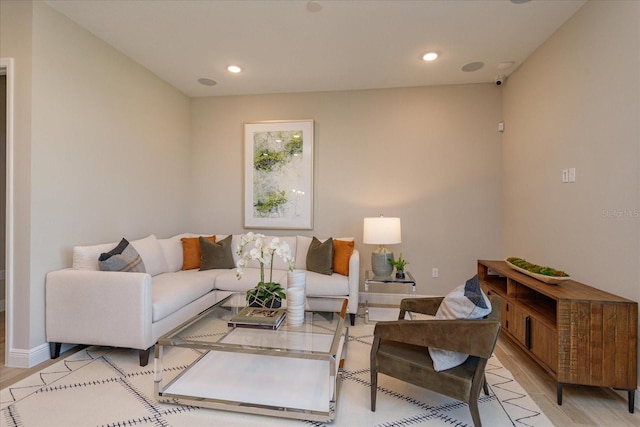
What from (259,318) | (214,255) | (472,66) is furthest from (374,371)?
(472,66)

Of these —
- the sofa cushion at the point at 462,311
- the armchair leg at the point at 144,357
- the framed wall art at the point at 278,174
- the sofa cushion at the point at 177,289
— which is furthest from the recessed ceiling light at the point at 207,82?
the sofa cushion at the point at 462,311

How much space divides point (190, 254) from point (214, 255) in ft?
0.99

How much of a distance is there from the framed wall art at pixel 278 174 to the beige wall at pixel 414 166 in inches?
4.9

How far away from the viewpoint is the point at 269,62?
3.43 meters

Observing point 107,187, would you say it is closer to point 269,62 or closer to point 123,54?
point 123,54

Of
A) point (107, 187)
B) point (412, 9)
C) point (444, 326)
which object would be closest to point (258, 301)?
point (444, 326)

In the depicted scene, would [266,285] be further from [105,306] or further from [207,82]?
[207,82]

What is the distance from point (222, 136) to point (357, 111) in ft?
6.33

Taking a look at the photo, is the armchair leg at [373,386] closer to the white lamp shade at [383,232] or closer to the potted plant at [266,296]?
the potted plant at [266,296]

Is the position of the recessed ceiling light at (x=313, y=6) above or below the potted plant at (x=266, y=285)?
above

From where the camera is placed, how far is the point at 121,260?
2631 millimetres

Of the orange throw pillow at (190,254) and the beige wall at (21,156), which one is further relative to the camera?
the orange throw pillow at (190,254)

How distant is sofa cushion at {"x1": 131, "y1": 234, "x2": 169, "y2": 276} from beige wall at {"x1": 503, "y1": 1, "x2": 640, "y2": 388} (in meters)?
3.83

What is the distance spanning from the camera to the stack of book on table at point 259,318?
218 cm
